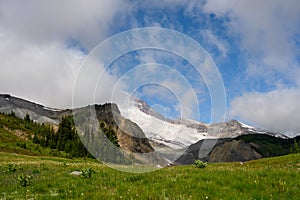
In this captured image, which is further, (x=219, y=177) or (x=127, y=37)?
(x=127, y=37)

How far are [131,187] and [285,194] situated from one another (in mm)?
5703

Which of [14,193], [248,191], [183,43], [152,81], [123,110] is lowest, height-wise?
[14,193]

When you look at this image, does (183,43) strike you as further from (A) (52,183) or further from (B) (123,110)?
(A) (52,183)

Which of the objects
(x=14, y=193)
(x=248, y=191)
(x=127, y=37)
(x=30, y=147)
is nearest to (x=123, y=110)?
(x=127, y=37)

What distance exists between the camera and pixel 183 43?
21422 mm

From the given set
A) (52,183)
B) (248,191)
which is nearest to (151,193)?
(248,191)

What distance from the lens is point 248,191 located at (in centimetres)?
1038

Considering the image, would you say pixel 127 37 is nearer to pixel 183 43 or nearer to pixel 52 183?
pixel 183 43

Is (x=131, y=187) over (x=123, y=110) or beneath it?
beneath

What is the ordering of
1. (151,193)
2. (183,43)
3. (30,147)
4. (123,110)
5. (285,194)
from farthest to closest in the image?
(30,147) → (123,110) → (183,43) → (151,193) → (285,194)

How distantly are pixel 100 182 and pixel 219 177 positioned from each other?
5404 millimetres

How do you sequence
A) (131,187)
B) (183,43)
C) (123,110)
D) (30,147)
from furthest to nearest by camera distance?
1. (30,147)
2. (123,110)
3. (183,43)
4. (131,187)

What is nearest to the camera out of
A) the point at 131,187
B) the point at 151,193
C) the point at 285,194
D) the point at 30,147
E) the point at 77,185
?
the point at 285,194

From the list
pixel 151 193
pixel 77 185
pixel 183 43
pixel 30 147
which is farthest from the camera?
pixel 30 147
